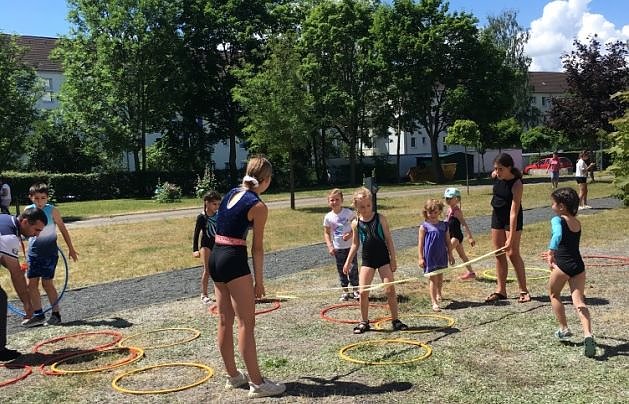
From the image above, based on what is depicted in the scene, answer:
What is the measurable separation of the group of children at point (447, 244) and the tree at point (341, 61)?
3668 centimetres

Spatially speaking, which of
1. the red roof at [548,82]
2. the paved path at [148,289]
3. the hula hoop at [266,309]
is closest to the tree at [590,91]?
the paved path at [148,289]

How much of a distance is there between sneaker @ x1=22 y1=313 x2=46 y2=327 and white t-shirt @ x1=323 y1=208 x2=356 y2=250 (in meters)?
4.12

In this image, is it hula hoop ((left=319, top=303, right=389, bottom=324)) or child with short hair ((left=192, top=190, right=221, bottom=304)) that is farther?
child with short hair ((left=192, top=190, right=221, bottom=304))

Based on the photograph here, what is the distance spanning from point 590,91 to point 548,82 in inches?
3087

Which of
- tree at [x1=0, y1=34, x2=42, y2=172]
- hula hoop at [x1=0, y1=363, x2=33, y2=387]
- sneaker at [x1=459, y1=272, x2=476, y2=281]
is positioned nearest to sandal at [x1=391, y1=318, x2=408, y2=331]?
sneaker at [x1=459, y1=272, x2=476, y2=281]

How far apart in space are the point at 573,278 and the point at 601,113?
3417cm

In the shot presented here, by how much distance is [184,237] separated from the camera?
1862 centimetres

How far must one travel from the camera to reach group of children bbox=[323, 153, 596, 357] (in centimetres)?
622

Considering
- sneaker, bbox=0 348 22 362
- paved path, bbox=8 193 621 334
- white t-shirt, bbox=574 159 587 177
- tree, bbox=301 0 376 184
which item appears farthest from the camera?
tree, bbox=301 0 376 184

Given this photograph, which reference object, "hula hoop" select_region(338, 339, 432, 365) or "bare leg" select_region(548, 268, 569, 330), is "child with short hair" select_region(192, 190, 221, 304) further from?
"bare leg" select_region(548, 268, 569, 330)

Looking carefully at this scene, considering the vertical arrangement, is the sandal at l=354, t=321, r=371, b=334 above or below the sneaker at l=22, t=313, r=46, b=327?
above

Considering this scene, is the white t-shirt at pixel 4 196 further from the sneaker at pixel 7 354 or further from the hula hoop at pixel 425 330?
the hula hoop at pixel 425 330

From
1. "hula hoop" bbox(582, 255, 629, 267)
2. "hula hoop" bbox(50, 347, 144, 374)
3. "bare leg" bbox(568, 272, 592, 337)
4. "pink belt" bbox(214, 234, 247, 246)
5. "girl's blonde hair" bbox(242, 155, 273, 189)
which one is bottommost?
"hula hoop" bbox(50, 347, 144, 374)

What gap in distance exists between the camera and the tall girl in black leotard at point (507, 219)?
26.8 feet
